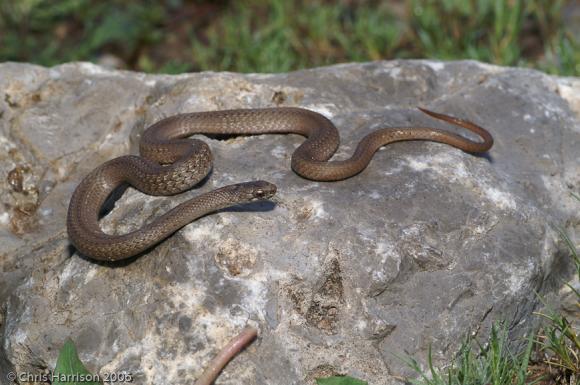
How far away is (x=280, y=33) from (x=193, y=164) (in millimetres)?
5262

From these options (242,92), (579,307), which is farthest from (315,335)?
(242,92)

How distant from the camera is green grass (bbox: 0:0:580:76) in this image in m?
10.0

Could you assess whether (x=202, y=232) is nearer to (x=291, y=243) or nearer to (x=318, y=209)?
(x=291, y=243)

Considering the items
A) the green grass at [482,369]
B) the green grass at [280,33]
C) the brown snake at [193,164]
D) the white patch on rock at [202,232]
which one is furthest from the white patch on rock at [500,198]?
the green grass at [280,33]

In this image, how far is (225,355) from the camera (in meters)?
4.84

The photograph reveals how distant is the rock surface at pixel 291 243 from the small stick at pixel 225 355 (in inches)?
3.5

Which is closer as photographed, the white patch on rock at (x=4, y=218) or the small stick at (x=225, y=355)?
the small stick at (x=225, y=355)

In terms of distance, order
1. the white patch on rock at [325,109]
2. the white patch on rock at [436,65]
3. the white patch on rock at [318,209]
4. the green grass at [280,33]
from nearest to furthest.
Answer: the white patch on rock at [318,209] → the white patch on rock at [325,109] → the white patch on rock at [436,65] → the green grass at [280,33]

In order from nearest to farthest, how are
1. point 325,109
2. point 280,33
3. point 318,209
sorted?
1. point 318,209
2. point 325,109
3. point 280,33

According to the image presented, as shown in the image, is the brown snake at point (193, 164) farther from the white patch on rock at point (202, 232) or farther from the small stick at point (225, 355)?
the small stick at point (225, 355)

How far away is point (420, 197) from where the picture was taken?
573cm

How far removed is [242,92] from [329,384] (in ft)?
10.5

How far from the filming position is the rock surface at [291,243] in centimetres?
505

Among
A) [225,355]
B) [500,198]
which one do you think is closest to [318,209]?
[225,355]
